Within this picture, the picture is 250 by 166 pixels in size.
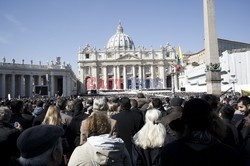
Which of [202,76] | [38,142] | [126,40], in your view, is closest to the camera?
[38,142]

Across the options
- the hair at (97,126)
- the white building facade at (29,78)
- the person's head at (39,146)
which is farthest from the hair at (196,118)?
the white building facade at (29,78)

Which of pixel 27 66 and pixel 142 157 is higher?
pixel 27 66

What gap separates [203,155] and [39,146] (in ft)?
4.35

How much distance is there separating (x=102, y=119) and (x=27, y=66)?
2156 inches

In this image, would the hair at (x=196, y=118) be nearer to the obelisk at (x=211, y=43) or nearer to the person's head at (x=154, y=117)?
the person's head at (x=154, y=117)

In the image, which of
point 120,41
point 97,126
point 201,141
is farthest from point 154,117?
point 120,41

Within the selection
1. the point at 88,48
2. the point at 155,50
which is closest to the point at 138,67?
the point at 155,50

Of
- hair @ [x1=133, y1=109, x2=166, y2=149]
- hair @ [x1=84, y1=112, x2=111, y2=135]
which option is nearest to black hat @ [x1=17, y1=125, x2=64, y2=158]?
hair @ [x1=84, y1=112, x2=111, y2=135]

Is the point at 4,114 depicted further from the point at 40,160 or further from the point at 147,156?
the point at 147,156

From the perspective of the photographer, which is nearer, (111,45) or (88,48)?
(88,48)

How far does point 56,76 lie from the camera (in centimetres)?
5988

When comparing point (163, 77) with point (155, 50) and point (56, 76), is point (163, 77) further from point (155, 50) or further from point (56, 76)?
point (56, 76)

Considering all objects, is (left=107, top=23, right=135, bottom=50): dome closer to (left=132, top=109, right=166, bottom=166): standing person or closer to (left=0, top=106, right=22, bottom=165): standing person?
(left=132, top=109, right=166, bottom=166): standing person

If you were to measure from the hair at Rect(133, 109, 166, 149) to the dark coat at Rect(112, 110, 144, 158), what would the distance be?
875 millimetres
